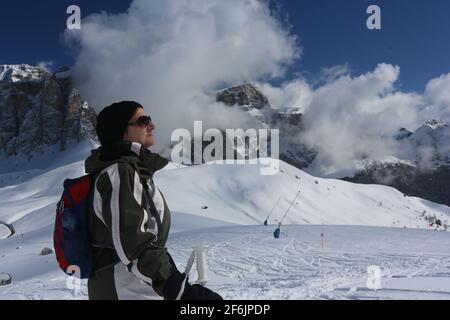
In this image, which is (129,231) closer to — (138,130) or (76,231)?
(76,231)

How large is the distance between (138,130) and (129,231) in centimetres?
87

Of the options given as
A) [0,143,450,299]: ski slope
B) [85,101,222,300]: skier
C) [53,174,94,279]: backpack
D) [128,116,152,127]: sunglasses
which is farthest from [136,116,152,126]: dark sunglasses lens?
[0,143,450,299]: ski slope

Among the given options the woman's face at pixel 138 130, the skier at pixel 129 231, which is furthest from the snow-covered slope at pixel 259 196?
the skier at pixel 129 231

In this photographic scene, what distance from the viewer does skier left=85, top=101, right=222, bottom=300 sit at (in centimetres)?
259

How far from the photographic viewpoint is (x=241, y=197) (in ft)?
250

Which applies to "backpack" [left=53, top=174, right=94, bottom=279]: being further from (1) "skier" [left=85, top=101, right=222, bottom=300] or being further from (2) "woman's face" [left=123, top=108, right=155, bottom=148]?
(2) "woman's face" [left=123, top=108, right=155, bottom=148]

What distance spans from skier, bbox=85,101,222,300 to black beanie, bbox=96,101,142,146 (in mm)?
86

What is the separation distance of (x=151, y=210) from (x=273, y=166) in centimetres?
9551

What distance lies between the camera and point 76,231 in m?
2.70

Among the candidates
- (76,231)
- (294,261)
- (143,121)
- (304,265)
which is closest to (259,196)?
(294,261)

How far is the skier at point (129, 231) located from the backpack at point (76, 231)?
47mm
